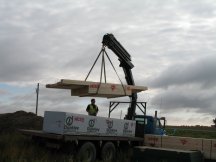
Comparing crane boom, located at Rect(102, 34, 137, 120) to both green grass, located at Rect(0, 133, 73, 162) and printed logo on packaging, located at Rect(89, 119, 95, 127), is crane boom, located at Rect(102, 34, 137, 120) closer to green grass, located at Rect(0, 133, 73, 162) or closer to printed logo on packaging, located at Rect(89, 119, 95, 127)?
printed logo on packaging, located at Rect(89, 119, 95, 127)

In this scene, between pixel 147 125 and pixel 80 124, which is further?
pixel 147 125

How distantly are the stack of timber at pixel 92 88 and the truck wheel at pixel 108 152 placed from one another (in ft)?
6.75

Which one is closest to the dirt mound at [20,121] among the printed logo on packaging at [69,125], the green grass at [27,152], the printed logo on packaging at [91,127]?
the green grass at [27,152]

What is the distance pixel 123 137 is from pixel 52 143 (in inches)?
129

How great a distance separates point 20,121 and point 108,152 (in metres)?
11.3

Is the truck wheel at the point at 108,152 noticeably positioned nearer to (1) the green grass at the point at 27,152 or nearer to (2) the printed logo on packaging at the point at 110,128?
(2) the printed logo on packaging at the point at 110,128

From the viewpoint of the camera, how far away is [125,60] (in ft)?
67.1

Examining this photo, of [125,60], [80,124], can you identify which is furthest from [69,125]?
[125,60]

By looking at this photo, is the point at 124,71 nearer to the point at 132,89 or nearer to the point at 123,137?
the point at 132,89

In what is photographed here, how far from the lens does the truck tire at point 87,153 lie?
15484mm

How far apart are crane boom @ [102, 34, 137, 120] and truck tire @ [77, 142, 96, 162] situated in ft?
14.7

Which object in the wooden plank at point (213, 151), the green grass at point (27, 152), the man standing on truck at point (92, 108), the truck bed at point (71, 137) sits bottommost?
the green grass at point (27, 152)

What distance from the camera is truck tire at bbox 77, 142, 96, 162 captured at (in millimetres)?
15484

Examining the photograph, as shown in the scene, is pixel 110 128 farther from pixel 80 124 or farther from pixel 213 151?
pixel 213 151
